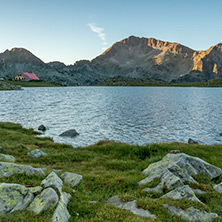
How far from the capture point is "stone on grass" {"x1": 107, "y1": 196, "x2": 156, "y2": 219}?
8.07 metres

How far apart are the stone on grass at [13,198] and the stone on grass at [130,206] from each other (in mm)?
4080

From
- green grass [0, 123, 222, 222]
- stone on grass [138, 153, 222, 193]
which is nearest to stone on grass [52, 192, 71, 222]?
green grass [0, 123, 222, 222]

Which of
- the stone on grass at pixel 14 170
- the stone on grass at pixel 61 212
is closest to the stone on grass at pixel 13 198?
the stone on grass at pixel 61 212

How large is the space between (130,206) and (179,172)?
470cm

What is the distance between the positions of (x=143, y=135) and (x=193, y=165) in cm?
1973

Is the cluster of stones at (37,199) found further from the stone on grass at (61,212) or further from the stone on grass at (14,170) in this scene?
the stone on grass at (14,170)

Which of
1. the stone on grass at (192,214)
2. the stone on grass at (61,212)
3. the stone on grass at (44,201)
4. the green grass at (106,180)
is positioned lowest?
the green grass at (106,180)

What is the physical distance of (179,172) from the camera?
11.8m

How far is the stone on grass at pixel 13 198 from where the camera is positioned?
24.8ft

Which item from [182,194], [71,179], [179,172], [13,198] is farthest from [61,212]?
[179,172]

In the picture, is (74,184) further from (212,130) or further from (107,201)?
(212,130)

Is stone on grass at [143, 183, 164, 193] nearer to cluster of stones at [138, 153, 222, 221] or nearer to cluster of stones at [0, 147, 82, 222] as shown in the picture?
cluster of stones at [138, 153, 222, 221]

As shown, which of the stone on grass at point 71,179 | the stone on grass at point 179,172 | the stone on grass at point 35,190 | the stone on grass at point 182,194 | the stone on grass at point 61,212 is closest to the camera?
the stone on grass at point 61,212

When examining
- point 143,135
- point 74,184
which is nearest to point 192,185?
point 74,184
